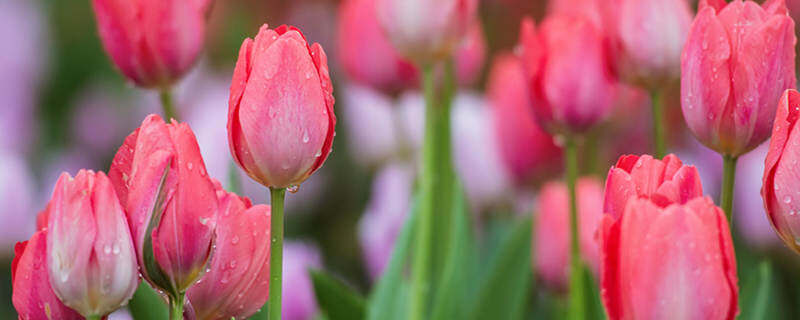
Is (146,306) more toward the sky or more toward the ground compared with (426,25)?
more toward the ground

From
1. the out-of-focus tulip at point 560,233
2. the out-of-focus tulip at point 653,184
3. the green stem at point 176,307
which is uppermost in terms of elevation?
the out-of-focus tulip at point 653,184

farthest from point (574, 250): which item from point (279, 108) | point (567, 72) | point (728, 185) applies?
point (279, 108)

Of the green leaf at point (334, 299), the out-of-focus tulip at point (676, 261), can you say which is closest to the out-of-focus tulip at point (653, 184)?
the out-of-focus tulip at point (676, 261)

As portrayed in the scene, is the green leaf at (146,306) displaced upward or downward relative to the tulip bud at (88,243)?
downward

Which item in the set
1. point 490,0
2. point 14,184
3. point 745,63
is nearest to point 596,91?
point 745,63

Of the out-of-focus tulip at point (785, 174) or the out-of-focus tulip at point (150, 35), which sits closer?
the out-of-focus tulip at point (785, 174)

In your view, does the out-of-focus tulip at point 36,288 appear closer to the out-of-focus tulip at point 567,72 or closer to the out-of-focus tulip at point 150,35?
the out-of-focus tulip at point 150,35

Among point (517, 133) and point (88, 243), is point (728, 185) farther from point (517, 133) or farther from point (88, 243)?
point (517, 133)
